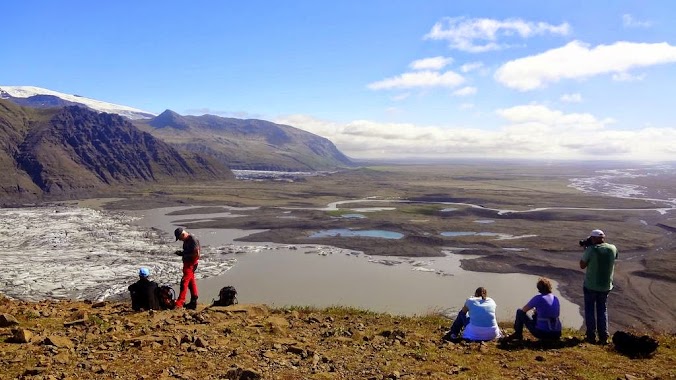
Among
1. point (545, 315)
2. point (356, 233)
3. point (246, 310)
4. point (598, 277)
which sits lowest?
point (356, 233)

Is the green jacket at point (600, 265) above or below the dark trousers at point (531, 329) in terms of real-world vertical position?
above

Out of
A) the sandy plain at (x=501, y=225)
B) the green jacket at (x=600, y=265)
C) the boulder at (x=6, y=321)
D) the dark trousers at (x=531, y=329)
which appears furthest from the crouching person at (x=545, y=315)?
the sandy plain at (x=501, y=225)

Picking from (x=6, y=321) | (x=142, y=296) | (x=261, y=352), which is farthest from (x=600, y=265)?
(x=6, y=321)

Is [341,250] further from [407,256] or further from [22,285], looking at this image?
[22,285]

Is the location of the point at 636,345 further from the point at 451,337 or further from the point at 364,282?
the point at 364,282

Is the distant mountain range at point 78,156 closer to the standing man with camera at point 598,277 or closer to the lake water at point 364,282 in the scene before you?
the lake water at point 364,282

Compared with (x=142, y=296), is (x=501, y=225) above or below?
below

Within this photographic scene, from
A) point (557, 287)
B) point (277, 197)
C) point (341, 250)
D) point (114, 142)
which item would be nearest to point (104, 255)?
point (341, 250)
